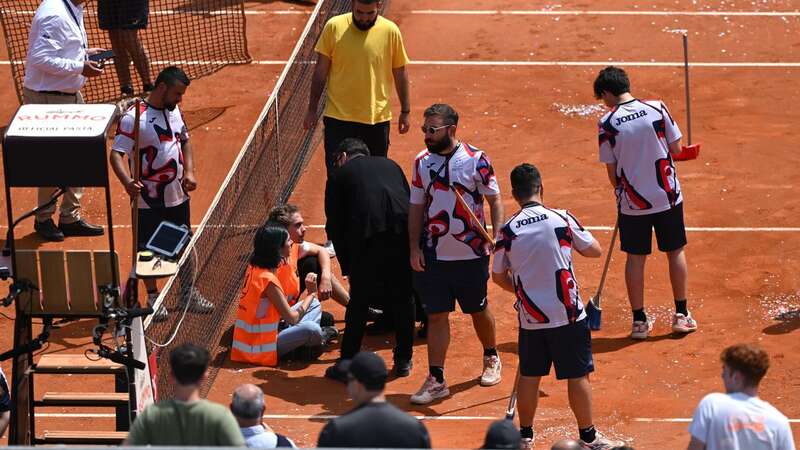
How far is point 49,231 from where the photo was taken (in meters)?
13.7

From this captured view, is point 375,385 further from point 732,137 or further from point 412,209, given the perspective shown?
point 732,137

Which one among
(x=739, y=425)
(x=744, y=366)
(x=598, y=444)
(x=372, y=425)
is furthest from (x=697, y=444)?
(x=598, y=444)

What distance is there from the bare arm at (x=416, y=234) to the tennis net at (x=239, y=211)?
5.33ft

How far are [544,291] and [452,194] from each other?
1.30m

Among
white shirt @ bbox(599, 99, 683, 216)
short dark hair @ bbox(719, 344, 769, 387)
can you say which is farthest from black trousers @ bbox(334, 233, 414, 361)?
short dark hair @ bbox(719, 344, 769, 387)

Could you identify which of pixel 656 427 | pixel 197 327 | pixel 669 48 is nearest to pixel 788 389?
pixel 656 427

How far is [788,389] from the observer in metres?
10.5

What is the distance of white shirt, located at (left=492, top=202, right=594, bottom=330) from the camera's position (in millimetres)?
9250

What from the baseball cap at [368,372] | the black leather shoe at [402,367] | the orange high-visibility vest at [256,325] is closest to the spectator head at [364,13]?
the orange high-visibility vest at [256,325]

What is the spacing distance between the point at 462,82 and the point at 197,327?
6901 mm

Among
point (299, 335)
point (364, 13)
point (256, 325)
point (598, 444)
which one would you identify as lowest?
point (598, 444)

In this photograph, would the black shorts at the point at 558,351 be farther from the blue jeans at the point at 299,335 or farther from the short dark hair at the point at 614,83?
the short dark hair at the point at 614,83

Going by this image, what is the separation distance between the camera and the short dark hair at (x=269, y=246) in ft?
35.5

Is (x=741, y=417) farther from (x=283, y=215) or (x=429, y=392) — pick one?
(x=283, y=215)
